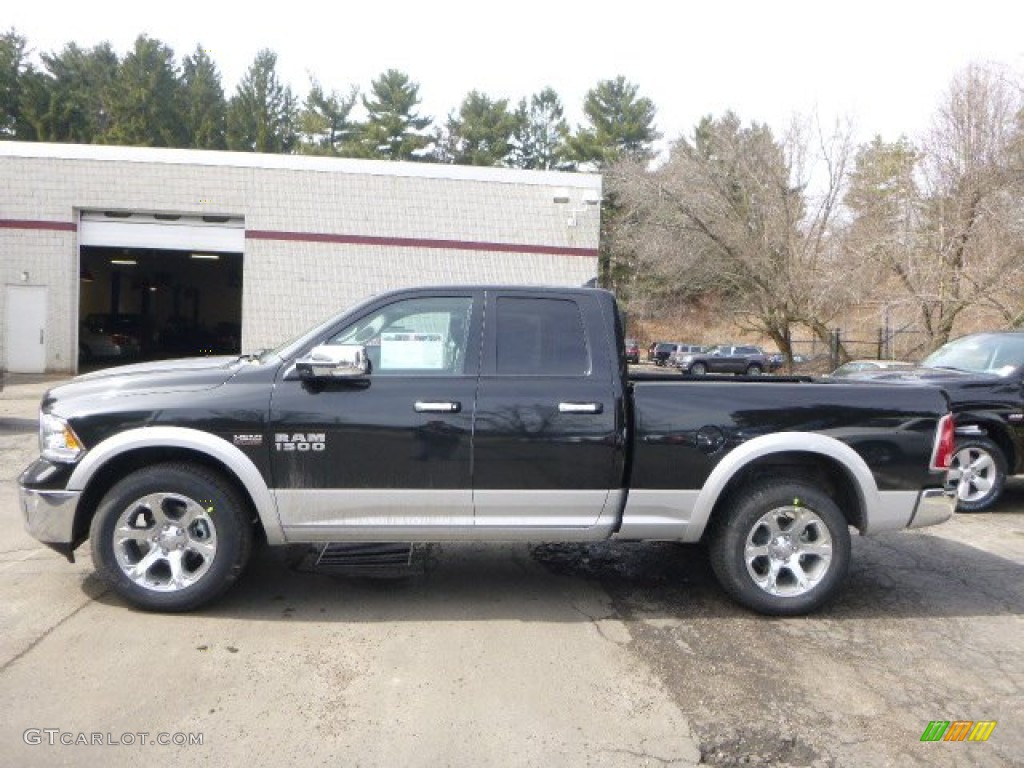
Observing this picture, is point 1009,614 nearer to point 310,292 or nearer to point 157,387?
point 157,387

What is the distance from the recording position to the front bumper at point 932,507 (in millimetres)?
5363

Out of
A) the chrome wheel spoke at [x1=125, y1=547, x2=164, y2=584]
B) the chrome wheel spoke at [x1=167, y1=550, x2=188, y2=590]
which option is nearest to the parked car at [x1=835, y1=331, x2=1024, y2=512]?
the chrome wheel spoke at [x1=167, y1=550, x2=188, y2=590]

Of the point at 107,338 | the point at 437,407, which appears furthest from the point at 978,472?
the point at 107,338

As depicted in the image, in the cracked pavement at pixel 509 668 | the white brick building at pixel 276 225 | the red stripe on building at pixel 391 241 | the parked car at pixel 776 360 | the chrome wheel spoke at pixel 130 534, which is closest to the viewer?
the cracked pavement at pixel 509 668

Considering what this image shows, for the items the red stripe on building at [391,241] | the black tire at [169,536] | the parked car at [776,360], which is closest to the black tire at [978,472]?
the black tire at [169,536]

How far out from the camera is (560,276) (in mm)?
23562

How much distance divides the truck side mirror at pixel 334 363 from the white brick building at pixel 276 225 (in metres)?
18.4

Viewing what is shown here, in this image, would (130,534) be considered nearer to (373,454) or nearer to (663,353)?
(373,454)

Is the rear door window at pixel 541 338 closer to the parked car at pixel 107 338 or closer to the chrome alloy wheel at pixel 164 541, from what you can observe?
the chrome alloy wheel at pixel 164 541

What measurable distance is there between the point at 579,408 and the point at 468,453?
708 millimetres

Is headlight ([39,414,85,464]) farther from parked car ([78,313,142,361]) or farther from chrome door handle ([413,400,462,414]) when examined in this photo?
parked car ([78,313,142,361])

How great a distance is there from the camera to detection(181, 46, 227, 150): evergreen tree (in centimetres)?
5731

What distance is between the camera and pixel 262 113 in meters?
60.0

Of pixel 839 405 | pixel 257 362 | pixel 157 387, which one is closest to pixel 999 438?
pixel 839 405
